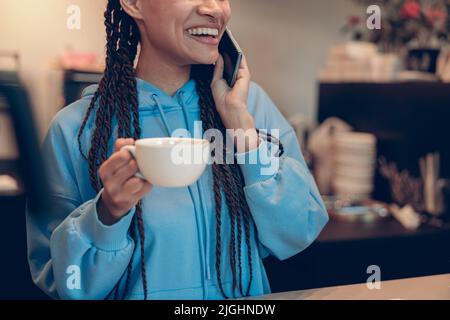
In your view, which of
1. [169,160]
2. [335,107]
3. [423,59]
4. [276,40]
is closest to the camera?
[169,160]

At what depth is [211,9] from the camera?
0.66 m

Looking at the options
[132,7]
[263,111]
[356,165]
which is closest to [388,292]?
[263,111]

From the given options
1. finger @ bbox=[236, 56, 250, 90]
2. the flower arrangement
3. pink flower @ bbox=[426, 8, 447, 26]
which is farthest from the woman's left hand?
pink flower @ bbox=[426, 8, 447, 26]

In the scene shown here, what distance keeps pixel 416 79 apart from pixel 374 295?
1.11m

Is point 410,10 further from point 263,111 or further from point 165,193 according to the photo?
point 165,193

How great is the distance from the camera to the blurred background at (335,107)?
641 mm

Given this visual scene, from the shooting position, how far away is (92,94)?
690 mm

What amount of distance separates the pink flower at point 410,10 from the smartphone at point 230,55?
116 centimetres

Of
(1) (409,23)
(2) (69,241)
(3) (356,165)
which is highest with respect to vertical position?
(1) (409,23)

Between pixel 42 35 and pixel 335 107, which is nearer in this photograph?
pixel 42 35

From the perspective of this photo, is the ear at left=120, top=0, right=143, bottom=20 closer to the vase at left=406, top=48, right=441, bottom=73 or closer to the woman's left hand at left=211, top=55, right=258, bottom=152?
the woman's left hand at left=211, top=55, right=258, bottom=152

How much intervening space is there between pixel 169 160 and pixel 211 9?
0.24 m
